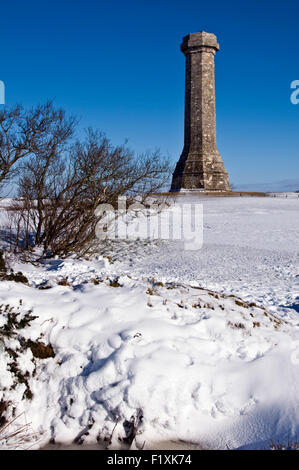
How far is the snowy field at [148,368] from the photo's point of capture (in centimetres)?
291

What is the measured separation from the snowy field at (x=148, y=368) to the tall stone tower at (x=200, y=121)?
24.9 metres

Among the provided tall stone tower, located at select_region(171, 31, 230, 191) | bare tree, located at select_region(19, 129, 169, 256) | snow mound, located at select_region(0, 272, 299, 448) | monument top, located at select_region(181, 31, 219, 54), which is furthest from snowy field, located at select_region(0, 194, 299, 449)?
monument top, located at select_region(181, 31, 219, 54)

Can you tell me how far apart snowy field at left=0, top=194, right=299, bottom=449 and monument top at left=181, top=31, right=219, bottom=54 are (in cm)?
2757

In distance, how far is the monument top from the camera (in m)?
27.5

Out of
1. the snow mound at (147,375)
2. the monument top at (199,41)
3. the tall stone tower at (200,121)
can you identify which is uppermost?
the monument top at (199,41)

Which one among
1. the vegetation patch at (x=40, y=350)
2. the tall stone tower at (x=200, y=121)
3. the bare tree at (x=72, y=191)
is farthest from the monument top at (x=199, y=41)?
the vegetation patch at (x=40, y=350)

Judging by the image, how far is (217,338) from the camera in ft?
12.4

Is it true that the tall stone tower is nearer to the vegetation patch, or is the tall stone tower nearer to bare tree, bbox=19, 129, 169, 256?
bare tree, bbox=19, 129, 169, 256

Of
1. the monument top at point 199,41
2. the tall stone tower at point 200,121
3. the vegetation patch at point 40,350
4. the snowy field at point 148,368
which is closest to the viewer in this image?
the snowy field at point 148,368

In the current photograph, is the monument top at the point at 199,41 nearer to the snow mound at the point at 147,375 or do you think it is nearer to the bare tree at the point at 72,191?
the bare tree at the point at 72,191

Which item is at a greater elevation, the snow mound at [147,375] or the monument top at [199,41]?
the monument top at [199,41]

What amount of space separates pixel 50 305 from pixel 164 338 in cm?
128

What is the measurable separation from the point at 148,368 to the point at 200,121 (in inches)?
1078

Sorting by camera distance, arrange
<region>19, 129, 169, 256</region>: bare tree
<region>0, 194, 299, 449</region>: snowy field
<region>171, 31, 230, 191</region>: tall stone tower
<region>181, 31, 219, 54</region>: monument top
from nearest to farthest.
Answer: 1. <region>0, 194, 299, 449</region>: snowy field
2. <region>19, 129, 169, 256</region>: bare tree
3. <region>181, 31, 219, 54</region>: monument top
4. <region>171, 31, 230, 191</region>: tall stone tower
